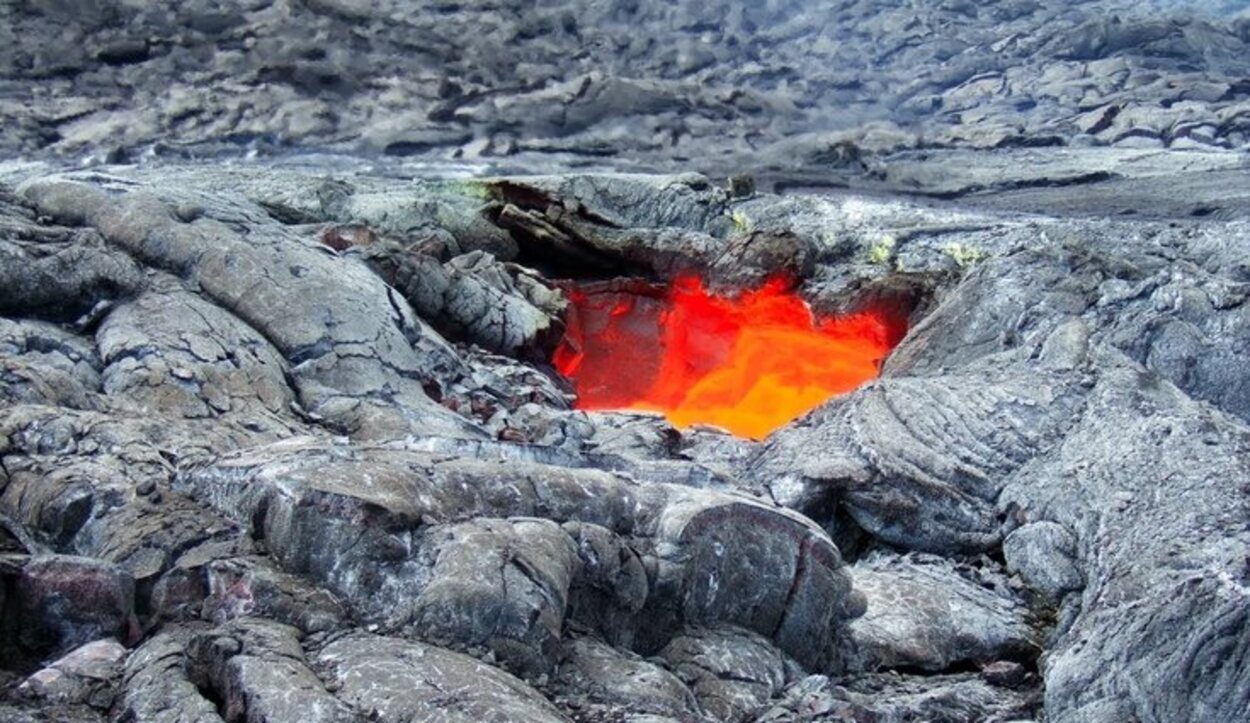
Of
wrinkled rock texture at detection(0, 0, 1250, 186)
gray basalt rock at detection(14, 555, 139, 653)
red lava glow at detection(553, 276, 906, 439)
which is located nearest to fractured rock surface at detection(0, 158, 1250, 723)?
gray basalt rock at detection(14, 555, 139, 653)

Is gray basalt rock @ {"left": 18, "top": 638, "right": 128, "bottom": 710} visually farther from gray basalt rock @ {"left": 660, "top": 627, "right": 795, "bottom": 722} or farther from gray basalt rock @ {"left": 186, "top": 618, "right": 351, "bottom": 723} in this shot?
gray basalt rock @ {"left": 660, "top": 627, "right": 795, "bottom": 722}

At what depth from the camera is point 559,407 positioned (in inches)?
436

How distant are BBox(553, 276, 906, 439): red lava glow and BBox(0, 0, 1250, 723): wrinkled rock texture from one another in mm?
274

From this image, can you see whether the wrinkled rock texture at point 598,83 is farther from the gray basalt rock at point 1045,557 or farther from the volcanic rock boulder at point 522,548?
the volcanic rock boulder at point 522,548

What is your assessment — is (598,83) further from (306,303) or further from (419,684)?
(419,684)

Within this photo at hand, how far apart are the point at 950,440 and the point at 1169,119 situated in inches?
463

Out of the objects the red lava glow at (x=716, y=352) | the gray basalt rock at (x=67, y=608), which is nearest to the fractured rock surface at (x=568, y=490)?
the gray basalt rock at (x=67, y=608)

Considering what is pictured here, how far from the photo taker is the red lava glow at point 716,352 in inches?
512

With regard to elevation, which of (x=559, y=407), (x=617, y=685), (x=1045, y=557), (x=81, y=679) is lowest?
(x=559, y=407)

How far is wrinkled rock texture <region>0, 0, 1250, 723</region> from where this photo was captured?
17.5 feet

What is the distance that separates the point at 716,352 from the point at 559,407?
123 inches

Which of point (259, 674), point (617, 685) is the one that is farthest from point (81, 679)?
point (617, 685)

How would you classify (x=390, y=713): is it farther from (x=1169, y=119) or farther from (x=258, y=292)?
(x=1169, y=119)

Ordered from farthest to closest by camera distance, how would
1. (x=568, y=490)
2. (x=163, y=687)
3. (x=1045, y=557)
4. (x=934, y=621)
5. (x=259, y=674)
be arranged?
(x=1045, y=557) → (x=934, y=621) → (x=568, y=490) → (x=163, y=687) → (x=259, y=674)
